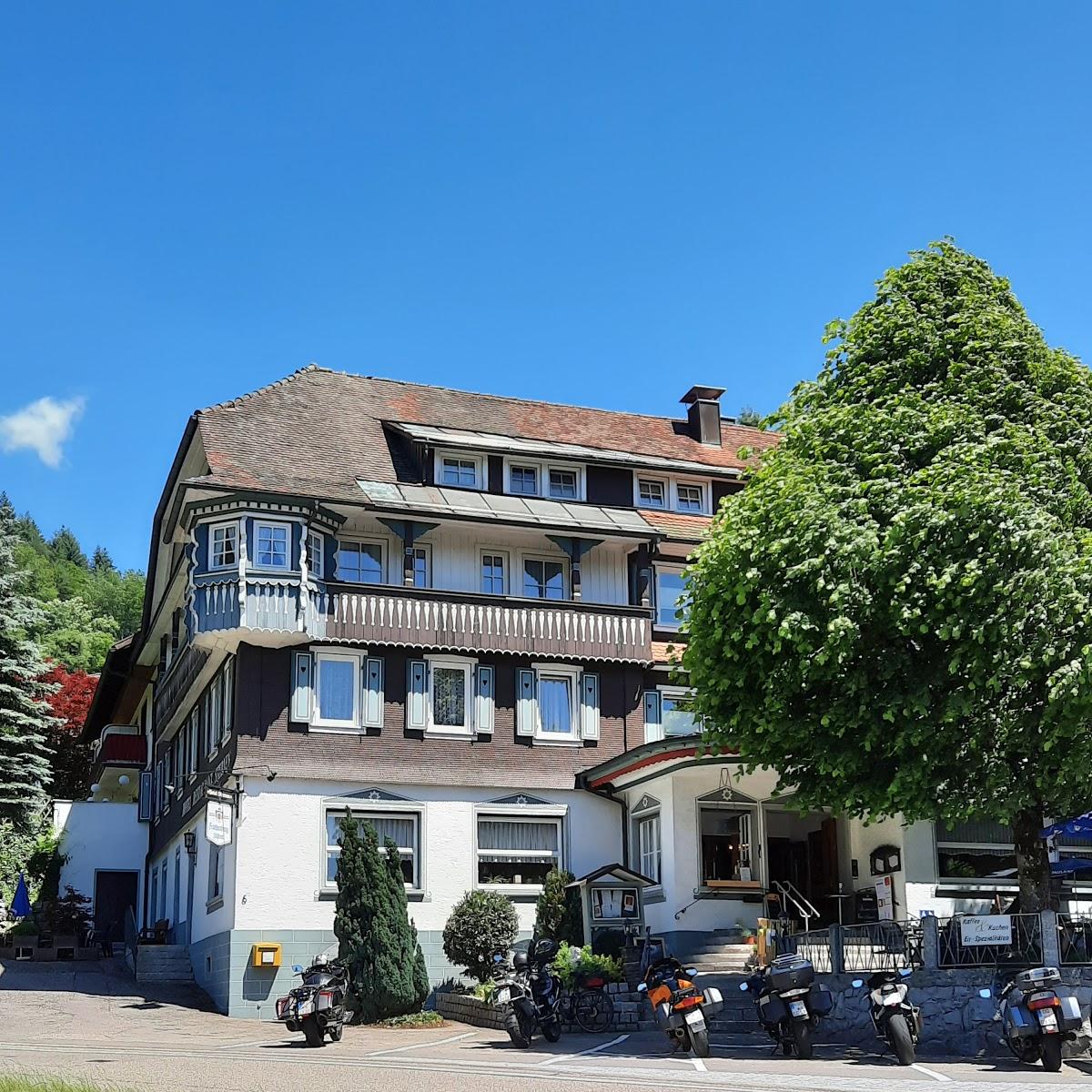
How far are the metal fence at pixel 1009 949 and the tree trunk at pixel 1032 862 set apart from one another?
0.63 metres

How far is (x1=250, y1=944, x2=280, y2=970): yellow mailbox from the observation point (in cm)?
2889

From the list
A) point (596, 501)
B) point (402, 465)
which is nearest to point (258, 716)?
Result: point (402, 465)

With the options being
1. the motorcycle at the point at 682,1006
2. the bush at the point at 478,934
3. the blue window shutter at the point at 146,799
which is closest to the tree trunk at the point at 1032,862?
the motorcycle at the point at 682,1006

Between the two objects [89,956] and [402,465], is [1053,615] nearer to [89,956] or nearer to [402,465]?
[402,465]

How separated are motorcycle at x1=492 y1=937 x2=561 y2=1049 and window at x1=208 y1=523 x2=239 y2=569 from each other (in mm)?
11716

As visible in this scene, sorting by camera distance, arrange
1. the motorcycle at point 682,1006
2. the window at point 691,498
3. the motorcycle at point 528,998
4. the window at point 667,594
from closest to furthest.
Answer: the motorcycle at point 682,1006
the motorcycle at point 528,998
the window at point 667,594
the window at point 691,498

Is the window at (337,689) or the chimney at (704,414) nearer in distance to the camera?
the window at (337,689)

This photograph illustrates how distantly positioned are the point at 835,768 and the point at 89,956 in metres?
24.5

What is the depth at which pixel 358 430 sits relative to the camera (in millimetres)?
35812

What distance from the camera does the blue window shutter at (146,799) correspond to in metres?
44.8

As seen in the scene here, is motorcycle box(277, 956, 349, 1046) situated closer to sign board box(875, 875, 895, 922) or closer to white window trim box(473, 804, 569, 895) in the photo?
sign board box(875, 875, 895, 922)

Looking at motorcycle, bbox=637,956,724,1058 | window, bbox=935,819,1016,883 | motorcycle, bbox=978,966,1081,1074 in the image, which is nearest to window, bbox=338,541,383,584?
window, bbox=935,819,1016,883

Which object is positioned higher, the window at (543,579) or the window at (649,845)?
the window at (543,579)

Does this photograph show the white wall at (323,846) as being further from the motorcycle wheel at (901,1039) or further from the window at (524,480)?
the motorcycle wheel at (901,1039)
